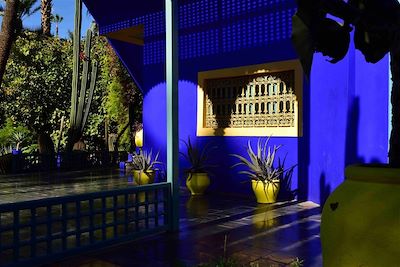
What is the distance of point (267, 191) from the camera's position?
24.8ft

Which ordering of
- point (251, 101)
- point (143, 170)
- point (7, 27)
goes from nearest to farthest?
1. point (251, 101)
2. point (7, 27)
3. point (143, 170)

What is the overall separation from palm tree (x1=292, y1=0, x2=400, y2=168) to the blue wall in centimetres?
336

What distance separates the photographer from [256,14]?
8578 mm

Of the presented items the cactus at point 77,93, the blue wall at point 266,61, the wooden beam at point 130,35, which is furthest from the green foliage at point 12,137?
the blue wall at point 266,61

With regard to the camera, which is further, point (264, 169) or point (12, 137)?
point (12, 137)

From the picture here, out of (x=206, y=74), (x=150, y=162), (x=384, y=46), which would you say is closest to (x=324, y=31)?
(x=384, y=46)

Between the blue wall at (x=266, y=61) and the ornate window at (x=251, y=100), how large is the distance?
0.17m

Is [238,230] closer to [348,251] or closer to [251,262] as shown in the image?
[251,262]

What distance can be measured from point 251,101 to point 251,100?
2 cm

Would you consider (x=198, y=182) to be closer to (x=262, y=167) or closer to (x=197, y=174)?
(x=197, y=174)

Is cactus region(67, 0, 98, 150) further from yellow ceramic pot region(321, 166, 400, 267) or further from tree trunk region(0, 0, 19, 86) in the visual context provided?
yellow ceramic pot region(321, 166, 400, 267)

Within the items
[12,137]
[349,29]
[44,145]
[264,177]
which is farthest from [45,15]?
[349,29]

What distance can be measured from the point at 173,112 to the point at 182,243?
1.53 m

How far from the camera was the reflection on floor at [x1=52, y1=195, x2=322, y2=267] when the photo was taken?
14.2 ft
